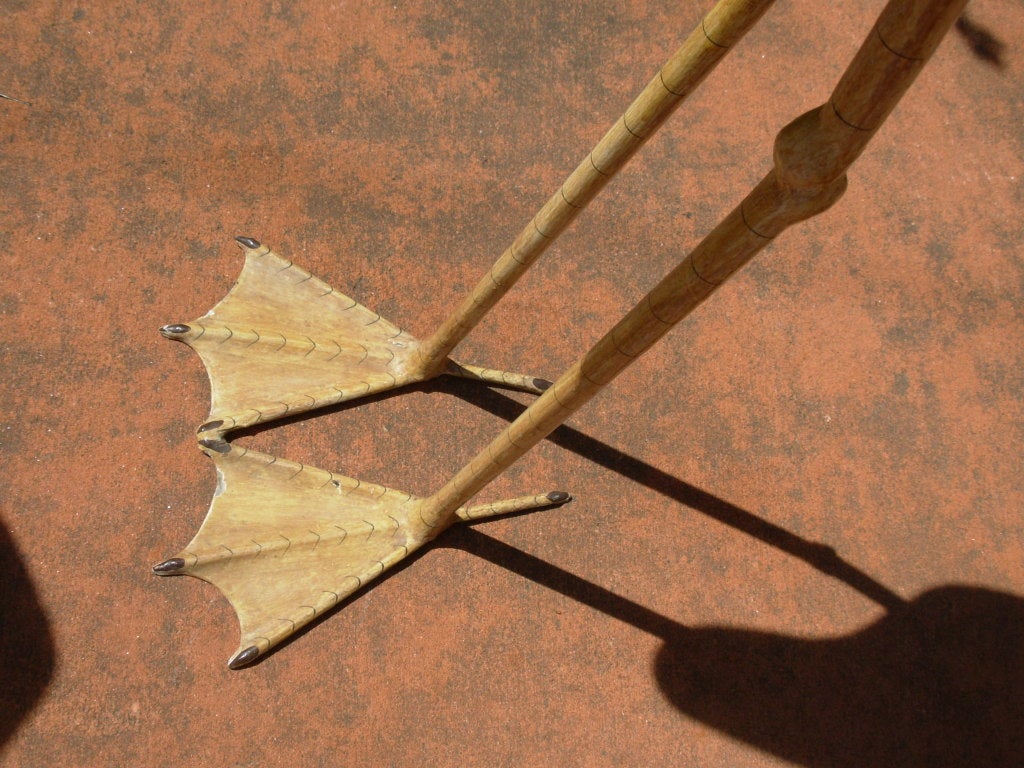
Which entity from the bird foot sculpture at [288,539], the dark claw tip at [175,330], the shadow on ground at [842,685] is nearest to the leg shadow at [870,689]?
the shadow on ground at [842,685]

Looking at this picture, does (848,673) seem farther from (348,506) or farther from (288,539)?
(288,539)

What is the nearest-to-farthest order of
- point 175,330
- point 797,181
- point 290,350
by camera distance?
1. point 797,181
2. point 175,330
3. point 290,350

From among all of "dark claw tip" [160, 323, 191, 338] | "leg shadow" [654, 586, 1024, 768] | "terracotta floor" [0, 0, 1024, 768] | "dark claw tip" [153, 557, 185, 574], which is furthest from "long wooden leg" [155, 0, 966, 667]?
"leg shadow" [654, 586, 1024, 768]

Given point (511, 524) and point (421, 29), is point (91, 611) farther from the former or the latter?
point (421, 29)

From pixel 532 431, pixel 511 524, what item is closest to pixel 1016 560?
pixel 511 524

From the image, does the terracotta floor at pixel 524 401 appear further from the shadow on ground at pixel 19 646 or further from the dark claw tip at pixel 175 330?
the dark claw tip at pixel 175 330

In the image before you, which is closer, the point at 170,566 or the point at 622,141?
the point at 622,141

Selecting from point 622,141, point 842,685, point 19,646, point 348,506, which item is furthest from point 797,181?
point 19,646
